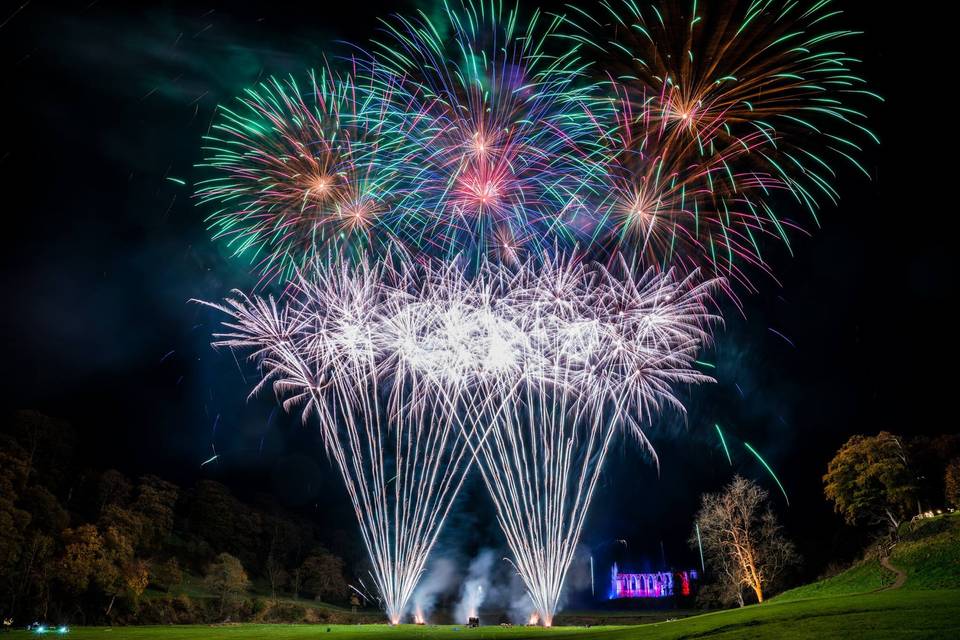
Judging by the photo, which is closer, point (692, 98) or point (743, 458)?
point (692, 98)

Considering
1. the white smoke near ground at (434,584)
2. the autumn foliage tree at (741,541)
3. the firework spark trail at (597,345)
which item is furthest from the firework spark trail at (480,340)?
the white smoke near ground at (434,584)

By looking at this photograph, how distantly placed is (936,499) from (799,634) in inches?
→ 1512

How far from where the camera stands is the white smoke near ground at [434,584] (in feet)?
218

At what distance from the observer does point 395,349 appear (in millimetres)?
30422

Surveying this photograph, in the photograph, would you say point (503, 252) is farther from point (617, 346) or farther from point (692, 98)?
point (692, 98)

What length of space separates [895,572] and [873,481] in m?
16.2

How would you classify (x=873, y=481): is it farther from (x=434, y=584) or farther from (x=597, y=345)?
(x=434, y=584)

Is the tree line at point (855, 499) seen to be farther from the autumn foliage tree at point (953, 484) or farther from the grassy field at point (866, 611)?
the grassy field at point (866, 611)

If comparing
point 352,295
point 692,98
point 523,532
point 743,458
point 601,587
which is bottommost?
point 601,587

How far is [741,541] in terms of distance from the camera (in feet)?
156

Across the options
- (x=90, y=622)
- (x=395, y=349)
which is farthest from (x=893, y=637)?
(x=90, y=622)

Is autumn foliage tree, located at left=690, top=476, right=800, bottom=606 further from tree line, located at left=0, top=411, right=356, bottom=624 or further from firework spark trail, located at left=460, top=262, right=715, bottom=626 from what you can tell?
tree line, located at left=0, top=411, right=356, bottom=624

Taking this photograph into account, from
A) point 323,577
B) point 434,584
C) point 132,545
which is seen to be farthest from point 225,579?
point 434,584

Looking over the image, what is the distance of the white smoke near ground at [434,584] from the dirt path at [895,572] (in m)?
45.0
